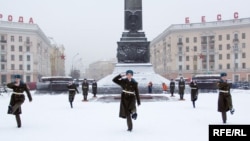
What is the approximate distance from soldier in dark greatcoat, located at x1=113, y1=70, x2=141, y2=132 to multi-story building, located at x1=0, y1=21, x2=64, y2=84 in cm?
7275

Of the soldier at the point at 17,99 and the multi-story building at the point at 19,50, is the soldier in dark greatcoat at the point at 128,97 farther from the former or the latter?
the multi-story building at the point at 19,50

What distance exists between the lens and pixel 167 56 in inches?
3556

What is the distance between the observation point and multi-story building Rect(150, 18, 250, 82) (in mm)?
→ 78750

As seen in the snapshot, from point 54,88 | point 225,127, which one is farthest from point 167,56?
point 225,127

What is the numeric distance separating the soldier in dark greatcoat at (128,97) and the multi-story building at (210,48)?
70.4m

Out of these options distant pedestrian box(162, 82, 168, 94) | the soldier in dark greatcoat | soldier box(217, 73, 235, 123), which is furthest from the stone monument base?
the soldier in dark greatcoat

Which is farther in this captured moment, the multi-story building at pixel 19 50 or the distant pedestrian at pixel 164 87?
the multi-story building at pixel 19 50

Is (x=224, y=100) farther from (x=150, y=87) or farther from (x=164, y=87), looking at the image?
(x=164, y=87)

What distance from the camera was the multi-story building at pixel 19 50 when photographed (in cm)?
7938

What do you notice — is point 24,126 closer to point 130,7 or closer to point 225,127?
point 225,127

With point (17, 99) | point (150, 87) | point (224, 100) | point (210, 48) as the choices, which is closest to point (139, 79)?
point (150, 87)

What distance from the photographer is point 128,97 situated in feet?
31.5

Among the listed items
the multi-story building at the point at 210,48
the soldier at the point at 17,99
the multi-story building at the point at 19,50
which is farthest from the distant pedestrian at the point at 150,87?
the multi-story building at the point at 19,50

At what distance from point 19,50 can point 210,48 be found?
147ft
